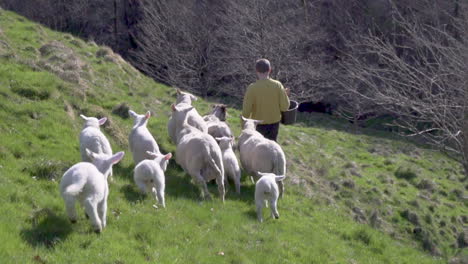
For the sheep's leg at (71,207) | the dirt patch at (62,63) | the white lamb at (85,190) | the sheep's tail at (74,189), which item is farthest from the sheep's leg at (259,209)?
the dirt patch at (62,63)

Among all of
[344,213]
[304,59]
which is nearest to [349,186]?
[344,213]


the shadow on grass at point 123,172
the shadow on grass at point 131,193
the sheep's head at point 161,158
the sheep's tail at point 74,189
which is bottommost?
the shadow on grass at point 123,172

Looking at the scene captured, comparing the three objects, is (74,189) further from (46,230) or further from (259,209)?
(259,209)

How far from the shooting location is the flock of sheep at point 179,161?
7.00 m

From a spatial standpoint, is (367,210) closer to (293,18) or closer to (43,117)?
(43,117)

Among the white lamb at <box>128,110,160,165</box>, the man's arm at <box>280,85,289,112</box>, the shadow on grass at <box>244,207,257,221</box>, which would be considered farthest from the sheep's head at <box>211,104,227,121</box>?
the shadow on grass at <box>244,207,257,221</box>

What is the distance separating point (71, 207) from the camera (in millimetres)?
6980

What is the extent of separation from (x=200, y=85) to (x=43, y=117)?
21079mm

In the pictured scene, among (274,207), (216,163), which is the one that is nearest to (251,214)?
(274,207)

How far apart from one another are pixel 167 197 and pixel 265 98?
3.73 meters

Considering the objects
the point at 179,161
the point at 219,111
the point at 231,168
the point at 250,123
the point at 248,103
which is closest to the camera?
the point at 179,161

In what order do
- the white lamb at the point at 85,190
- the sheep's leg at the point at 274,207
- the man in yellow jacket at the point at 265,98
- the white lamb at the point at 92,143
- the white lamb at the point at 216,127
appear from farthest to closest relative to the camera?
the white lamb at the point at 216,127 → the man in yellow jacket at the point at 265,98 → the sheep's leg at the point at 274,207 → the white lamb at the point at 92,143 → the white lamb at the point at 85,190

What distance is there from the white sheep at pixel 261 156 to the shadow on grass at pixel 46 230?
193 inches

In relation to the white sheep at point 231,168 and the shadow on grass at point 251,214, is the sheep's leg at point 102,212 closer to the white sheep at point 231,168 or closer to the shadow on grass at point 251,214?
the shadow on grass at point 251,214
